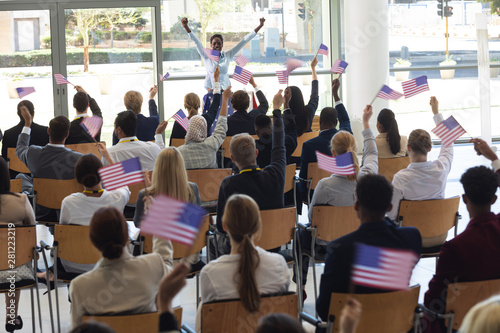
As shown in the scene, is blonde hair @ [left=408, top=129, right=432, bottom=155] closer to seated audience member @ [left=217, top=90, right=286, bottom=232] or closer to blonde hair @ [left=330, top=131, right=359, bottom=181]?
blonde hair @ [left=330, top=131, right=359, bottom=181]

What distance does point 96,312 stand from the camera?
2.82 metres

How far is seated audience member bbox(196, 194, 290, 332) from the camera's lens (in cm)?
291

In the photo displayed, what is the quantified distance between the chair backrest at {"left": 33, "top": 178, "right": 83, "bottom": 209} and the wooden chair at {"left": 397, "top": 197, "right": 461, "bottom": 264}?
2474 mm

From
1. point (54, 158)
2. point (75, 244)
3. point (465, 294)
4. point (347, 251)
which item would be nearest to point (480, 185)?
point (465, 294)

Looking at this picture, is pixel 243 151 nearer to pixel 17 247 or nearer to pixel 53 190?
pixel 17 247

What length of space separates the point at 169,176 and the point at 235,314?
149 cm

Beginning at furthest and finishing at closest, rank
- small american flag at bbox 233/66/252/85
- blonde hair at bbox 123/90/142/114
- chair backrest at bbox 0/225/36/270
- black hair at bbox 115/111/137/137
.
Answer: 1. small american flag at bbox 233/66/252/85
2. blonde hair at bbox 123/90/142/114
3. black hair at bbox 115/111/137/137
4. chair backrest at bbox 0/225/36/270

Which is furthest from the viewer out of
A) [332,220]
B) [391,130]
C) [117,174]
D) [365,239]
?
[391,130]

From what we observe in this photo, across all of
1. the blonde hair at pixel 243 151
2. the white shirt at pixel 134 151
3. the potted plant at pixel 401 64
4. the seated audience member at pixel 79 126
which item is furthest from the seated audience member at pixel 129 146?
the potted plant at pixel 401 64

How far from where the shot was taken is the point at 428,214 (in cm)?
461

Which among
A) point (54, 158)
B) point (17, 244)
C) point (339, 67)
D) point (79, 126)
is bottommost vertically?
point (17, 244)

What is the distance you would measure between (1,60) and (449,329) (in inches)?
344

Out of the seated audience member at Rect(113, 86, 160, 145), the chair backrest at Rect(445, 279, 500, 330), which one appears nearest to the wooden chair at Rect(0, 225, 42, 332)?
the chair backrest at Rect(445, 279, 500, 330)

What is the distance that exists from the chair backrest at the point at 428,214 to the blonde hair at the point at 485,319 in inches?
111
